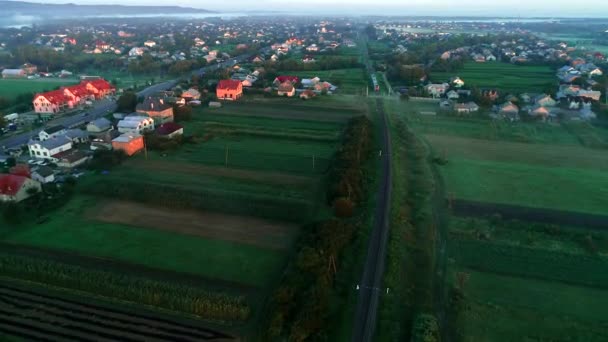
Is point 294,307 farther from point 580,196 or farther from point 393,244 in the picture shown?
point 580,196

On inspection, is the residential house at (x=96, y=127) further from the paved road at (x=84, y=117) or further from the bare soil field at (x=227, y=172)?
the bare soil field at (x=227, y=172)

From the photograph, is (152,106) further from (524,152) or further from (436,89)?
(436,89)

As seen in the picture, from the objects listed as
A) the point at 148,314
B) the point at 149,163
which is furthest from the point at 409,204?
the point at 149,163

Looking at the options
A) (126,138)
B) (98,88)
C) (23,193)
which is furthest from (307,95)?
(23,193)

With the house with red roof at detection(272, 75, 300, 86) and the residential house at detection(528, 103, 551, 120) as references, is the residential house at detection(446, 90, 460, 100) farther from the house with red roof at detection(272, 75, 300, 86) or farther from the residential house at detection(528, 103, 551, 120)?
the house with red roof at detection(272, 75, 300, 86)

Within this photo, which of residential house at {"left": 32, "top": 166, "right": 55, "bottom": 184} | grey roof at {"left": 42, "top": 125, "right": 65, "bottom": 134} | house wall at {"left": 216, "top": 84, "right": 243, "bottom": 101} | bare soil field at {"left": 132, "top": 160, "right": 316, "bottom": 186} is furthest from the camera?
house wall at {"left": 216, "top": 84, "right": 243, "bottom": 101}

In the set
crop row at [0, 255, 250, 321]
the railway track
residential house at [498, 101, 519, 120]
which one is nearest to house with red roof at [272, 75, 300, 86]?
residential house at [498, 101, 519, 120]

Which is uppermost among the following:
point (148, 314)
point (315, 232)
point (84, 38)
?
point (84, 38)
